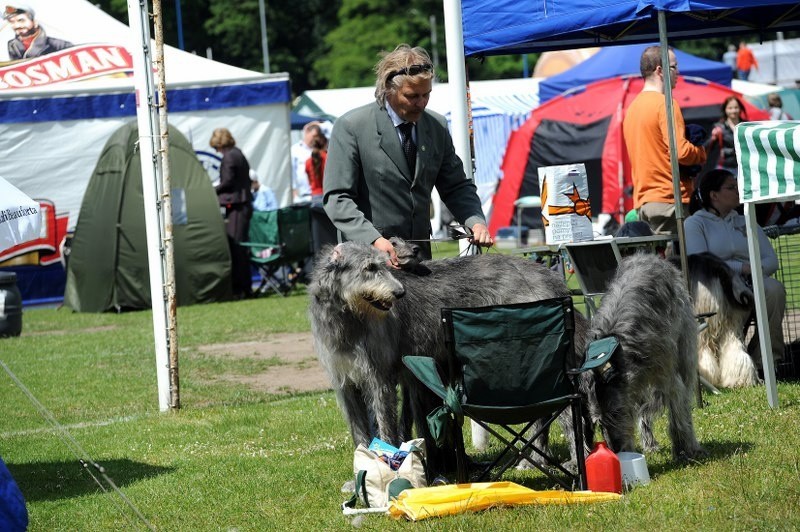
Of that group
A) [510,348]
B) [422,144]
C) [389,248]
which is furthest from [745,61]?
[510,348]

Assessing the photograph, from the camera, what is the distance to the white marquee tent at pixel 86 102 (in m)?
16.3

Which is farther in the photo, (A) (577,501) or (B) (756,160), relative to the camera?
(B) (756,160)

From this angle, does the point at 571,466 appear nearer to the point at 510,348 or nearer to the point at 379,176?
the point at 510,348

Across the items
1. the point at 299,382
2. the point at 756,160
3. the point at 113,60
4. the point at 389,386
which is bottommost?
the point at 299,382

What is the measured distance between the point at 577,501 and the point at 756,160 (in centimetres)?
251

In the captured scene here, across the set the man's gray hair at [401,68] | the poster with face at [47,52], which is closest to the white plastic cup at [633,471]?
the man's gray hair at [401,68]

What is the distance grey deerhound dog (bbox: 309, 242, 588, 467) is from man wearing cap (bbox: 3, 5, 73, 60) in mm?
12619

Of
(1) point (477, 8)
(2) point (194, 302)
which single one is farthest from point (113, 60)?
(1) point (477, 8)

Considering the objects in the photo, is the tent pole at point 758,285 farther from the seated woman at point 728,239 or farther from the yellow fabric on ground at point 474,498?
the yellow fabric on ground at point 474,498

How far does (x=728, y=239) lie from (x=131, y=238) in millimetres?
9760

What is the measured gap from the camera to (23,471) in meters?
6.75

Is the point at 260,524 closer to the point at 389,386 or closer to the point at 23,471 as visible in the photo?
the point at 389,386

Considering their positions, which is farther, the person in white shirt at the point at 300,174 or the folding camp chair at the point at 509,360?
the person in white shirt at the point at 300,174

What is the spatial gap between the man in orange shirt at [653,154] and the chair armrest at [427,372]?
3.65m
